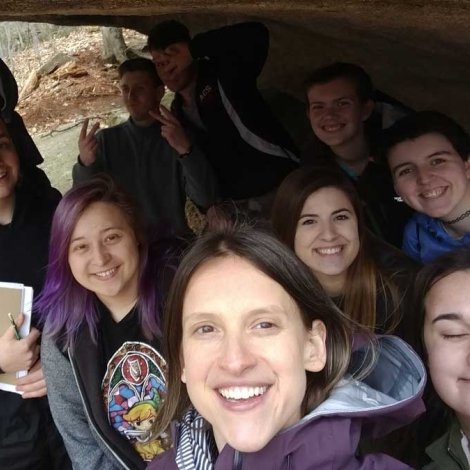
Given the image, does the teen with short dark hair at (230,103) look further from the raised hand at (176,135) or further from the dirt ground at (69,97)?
the dirt ground at (69,97)

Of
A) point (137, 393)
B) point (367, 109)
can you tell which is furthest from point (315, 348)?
point (367, 109)

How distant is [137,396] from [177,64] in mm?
1940

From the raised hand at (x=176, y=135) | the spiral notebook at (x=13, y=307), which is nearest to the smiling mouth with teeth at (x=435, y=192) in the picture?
the raised hand at (x=176, y=135)

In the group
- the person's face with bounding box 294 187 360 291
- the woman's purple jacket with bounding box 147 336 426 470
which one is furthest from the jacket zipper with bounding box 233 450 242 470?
the person's face with bounding box 294 187 360 291

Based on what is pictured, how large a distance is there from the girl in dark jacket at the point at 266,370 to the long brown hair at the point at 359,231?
54 cm

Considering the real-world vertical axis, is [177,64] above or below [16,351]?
above

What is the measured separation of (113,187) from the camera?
2.16 metres

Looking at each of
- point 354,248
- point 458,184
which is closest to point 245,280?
point 354,248

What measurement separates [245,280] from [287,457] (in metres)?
Result: 0.41

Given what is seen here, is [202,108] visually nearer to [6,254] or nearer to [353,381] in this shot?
[6,254]

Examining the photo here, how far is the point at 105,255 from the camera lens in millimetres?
1959

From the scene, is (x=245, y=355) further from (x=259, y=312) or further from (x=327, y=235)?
(x=327, y=235)

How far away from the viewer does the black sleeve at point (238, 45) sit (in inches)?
117

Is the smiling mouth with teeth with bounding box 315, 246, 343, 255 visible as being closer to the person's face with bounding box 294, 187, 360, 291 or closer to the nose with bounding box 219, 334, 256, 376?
the person's face with bounding box 294, 187, 360, 291
